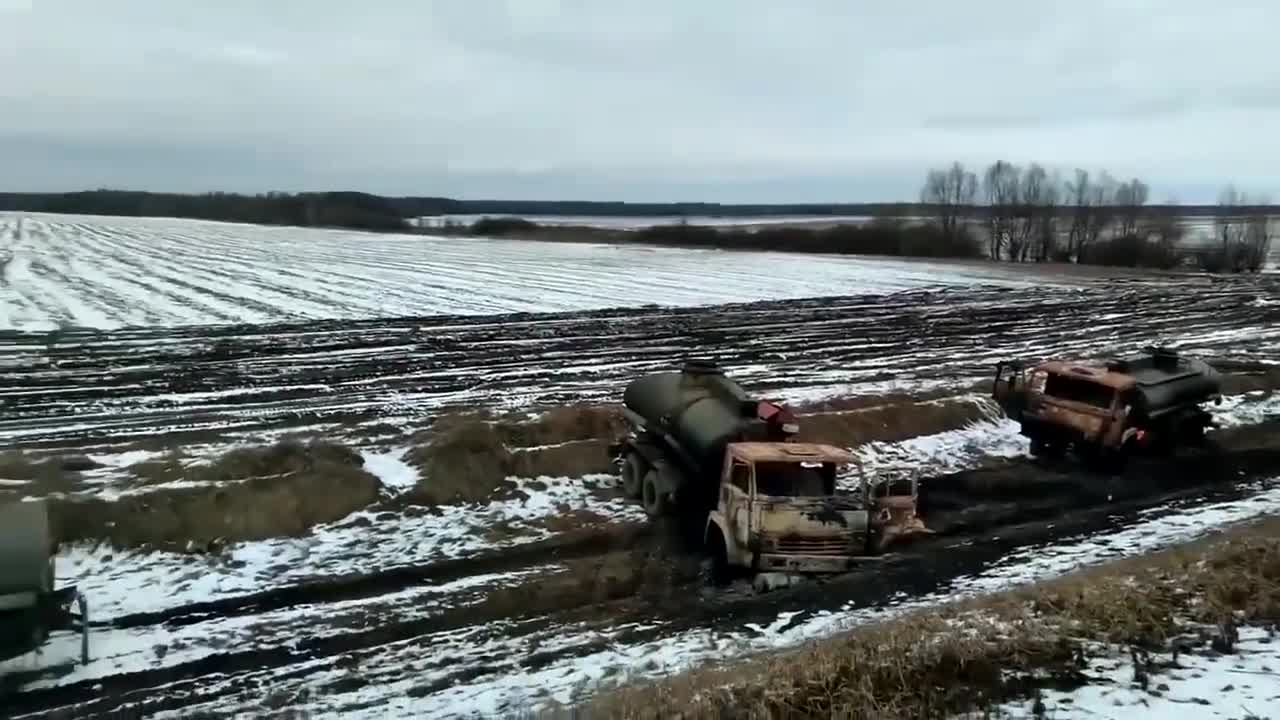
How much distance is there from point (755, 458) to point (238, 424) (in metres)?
13.6

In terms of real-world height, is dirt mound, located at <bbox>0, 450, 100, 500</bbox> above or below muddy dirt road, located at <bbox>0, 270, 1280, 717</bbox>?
above

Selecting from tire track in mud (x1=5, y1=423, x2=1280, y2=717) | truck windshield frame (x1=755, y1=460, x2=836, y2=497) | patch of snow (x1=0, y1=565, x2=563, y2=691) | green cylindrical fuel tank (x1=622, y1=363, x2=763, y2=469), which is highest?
green cylindrical fuel tank (x1=622, y1=363, x2=763, y2=469)

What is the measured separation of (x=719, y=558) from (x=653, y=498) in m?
2.92

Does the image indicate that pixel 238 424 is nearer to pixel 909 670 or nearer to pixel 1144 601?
pixel 909 670

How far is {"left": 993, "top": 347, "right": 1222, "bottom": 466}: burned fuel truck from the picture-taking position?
21.7m

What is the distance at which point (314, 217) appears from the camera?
168 metres

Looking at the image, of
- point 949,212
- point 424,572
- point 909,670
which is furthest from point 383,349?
point 949,212

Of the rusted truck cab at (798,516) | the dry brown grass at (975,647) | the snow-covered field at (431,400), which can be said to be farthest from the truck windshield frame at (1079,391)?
the rusted truck cab at (798,516)

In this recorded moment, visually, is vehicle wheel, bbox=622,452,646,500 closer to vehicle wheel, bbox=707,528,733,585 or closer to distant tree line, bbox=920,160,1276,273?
vehicle wheel, bbox=707,528,733,585

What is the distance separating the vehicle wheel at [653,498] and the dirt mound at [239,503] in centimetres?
502

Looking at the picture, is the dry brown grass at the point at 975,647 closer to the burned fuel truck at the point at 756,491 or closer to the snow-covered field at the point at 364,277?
the burned fuel truck at the point at 756,491

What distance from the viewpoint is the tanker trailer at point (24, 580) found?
11.5 m

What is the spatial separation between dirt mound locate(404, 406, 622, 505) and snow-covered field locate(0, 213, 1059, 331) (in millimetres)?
23854

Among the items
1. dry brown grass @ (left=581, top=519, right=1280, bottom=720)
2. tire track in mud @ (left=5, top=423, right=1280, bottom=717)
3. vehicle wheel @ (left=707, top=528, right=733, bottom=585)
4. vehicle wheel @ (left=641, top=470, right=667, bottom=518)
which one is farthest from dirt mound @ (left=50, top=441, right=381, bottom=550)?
dry brown grass @ (left=581, top=519, right=1280, bottom=720)
